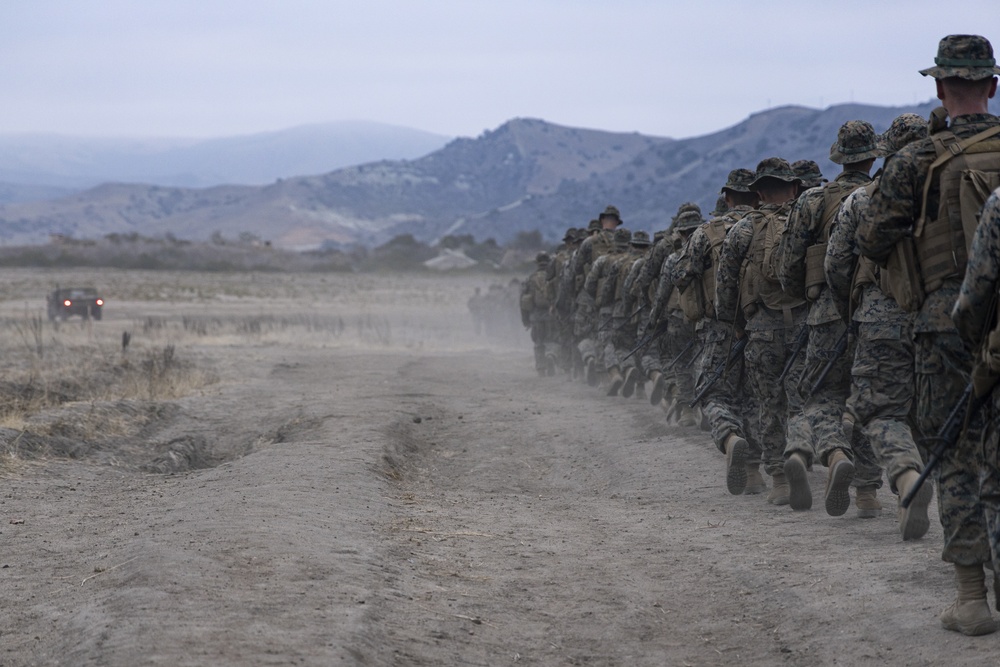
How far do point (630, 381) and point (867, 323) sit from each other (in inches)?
359

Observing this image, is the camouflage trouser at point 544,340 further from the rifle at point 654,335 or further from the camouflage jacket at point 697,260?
the camouflage jacket at point 697,260

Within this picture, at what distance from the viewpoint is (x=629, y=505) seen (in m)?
8.96

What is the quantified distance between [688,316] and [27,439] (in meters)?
5.66

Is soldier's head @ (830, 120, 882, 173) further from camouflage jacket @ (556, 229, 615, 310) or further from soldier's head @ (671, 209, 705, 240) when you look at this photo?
camouflage jacket @ (556, 229, 615, 310)

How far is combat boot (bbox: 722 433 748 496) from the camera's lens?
8.70 meters

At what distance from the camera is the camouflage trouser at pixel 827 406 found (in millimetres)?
7453

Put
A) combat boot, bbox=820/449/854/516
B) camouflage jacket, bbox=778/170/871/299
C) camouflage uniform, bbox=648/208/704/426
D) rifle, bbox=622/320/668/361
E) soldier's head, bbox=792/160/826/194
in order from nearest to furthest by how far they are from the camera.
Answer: combat boot, bbox=820/449/854/516 → camouflage jacket, bbox=778/170/871/299 → soldier's head, bbox=792/160/826/194 → camouflage uniform, bbox=648/208/704/426 → rifle, bbox=622/320/668/361

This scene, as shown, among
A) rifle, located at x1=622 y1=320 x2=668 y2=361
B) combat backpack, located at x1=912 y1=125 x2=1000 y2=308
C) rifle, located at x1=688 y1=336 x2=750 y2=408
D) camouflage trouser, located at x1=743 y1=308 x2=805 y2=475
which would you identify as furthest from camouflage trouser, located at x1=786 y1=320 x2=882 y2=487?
rifle, located at x1=622 y1=320 x2=668 y2=361

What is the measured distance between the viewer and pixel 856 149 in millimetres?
7793

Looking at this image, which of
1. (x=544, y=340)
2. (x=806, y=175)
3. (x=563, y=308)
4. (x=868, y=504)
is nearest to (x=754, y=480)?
(x=868, y=504)

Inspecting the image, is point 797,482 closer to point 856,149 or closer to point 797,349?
point 797,349

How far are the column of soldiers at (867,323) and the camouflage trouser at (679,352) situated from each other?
24mm

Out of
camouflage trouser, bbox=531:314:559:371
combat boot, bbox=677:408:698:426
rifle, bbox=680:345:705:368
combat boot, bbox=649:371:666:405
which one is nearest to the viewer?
rifle, bbox=680:345:705:368

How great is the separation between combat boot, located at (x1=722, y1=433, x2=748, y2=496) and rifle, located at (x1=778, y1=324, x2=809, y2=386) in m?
0.56
